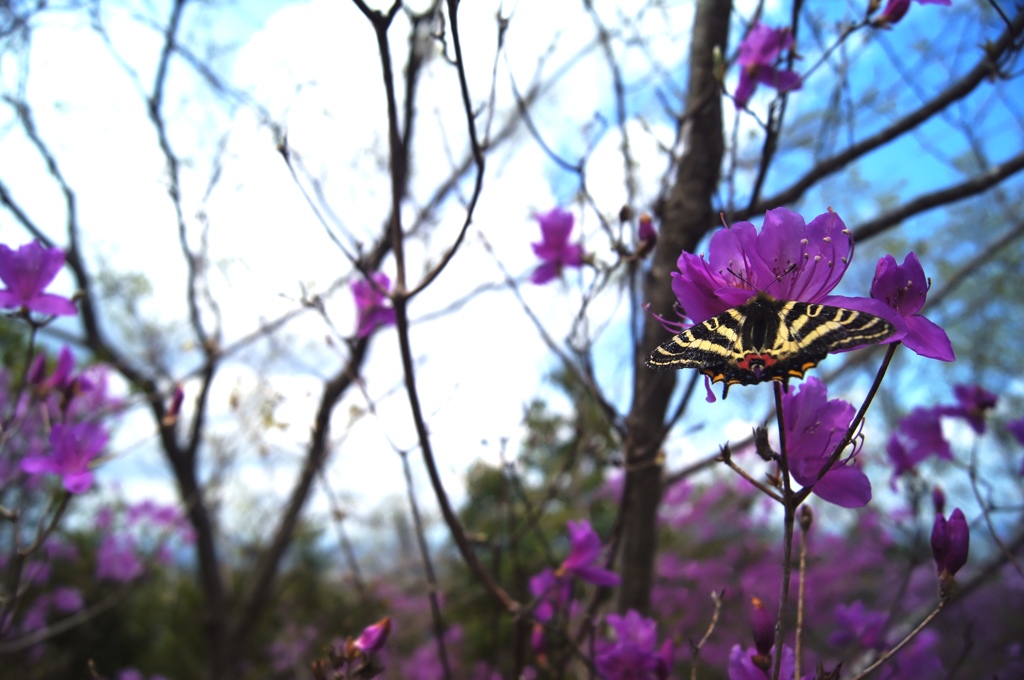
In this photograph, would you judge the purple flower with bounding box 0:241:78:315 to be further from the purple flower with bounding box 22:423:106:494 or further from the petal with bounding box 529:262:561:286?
the petal with bounding box 529:262:561:286

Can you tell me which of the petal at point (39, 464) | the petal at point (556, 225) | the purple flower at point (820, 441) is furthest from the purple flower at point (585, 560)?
the petal at point (39, 464)

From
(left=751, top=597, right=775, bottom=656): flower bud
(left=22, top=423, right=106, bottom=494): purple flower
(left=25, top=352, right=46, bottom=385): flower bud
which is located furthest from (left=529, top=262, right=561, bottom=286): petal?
(left=25, top=352, right=46, bottom=385): flower bud

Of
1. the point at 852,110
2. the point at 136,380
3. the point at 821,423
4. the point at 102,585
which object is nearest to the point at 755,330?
the point at 821,423

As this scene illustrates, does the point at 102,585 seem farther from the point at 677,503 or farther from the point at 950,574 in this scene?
the point at 950,574

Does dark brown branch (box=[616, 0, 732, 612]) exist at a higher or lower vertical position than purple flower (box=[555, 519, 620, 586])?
higher

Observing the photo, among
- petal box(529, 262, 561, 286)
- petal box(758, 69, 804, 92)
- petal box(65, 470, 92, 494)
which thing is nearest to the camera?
petal box(65, 470, 92, 494)

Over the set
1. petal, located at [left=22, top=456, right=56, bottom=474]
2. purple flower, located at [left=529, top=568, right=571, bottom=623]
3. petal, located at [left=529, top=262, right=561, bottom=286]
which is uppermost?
petal, located at [left=529, top=262, right=561, bottom=286]
